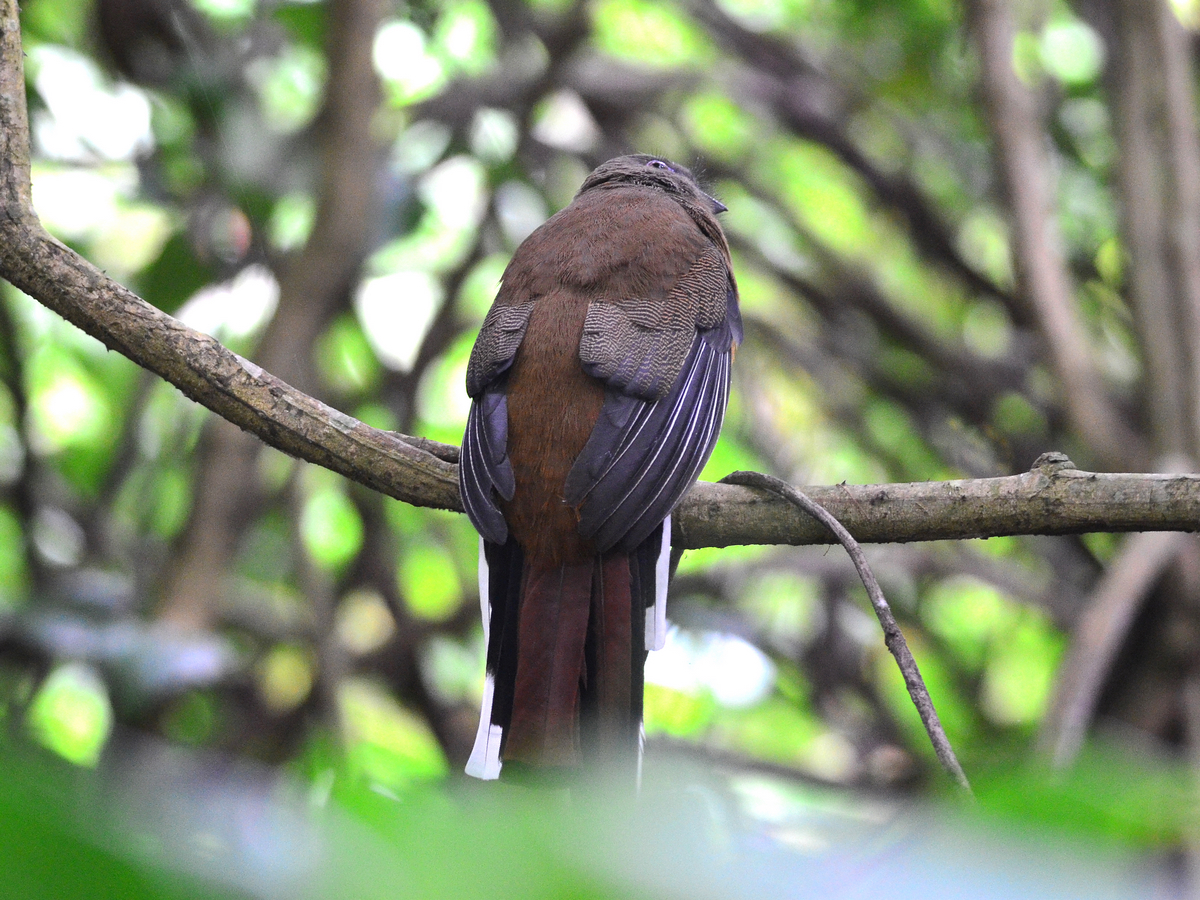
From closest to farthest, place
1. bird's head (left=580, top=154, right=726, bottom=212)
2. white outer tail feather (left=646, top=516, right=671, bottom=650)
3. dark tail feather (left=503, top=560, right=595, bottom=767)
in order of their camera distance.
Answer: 1. dark tail feather (left=503, top=560, right=595, bottom=767)
2. white outer tail feather (left=646, top=516, right=671, bottom=650)
3. bird's head (left=580, top=154, right=726, bottom=212)

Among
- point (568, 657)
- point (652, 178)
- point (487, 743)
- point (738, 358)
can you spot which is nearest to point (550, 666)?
point (568, 657)

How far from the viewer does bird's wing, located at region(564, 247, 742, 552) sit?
2.27 metres

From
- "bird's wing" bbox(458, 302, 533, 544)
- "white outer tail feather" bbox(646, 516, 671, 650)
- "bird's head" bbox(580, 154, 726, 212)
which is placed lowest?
"white outer tail feather" bbox(646, 516, 671, 650)

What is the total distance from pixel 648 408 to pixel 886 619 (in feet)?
2.37

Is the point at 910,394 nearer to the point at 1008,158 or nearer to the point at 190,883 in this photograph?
the point at 1008,158

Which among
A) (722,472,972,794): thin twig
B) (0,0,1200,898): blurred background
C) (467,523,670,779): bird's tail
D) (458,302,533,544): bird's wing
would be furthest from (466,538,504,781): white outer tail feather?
(0,0,1200,898): blurred background

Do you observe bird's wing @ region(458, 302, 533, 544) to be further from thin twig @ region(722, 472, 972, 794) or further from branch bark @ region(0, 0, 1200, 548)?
thin twig @ region(722, 472, 972, 794)

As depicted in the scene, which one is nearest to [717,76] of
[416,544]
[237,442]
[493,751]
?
[416,544]

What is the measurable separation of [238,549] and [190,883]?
3.66 meters

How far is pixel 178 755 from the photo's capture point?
3.40 metres

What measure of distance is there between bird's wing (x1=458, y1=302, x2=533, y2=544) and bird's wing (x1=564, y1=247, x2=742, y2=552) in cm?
14

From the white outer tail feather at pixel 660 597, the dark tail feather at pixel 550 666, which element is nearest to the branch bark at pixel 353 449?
the white outer tail feather at pixel 660 597

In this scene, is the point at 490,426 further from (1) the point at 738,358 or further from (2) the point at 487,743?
(1) the point at 738,358

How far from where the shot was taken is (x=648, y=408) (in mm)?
2412
